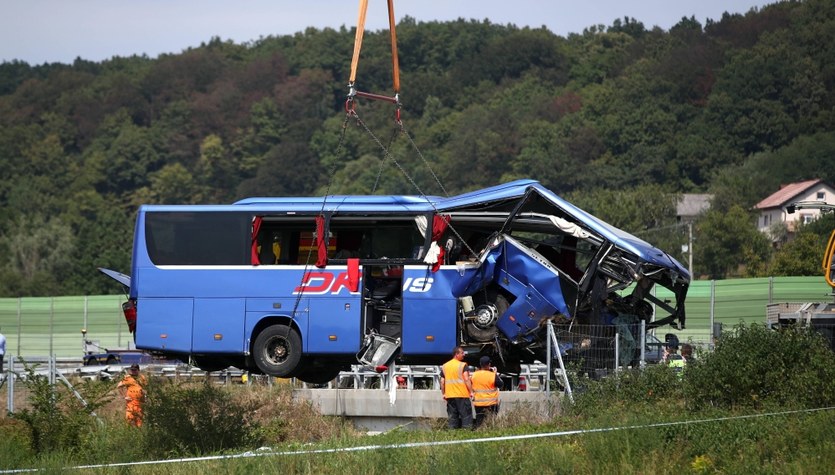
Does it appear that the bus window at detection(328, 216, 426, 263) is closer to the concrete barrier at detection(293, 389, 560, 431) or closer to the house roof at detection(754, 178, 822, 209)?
the concrete barrier at detection(293, 389, 560, 431)

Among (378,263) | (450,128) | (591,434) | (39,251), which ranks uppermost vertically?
(450,128)

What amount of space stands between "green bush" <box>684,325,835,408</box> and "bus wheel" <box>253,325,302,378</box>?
23.5ft

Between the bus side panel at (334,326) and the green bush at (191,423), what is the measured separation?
2453 mm

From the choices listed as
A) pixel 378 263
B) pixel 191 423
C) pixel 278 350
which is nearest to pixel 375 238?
pixel 378 263

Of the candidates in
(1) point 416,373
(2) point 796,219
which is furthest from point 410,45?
(1) point 416,373

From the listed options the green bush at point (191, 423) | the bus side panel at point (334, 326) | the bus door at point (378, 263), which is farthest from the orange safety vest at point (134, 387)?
the bus door at point (378, 263)

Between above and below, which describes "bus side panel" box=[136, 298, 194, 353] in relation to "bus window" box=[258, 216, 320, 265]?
below

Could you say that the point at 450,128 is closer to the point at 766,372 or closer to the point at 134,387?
the point at 134,387

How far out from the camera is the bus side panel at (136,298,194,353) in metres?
25.1

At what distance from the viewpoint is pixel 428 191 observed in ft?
392

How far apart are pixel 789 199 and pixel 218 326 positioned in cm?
7944

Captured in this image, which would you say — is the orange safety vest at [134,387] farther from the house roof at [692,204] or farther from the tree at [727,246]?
the house roof at [692,204]

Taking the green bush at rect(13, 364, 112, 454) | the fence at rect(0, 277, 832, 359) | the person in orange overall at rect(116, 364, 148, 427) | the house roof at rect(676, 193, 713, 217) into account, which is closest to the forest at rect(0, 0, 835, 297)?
the house roof at rect(676, 193, 713, 217)

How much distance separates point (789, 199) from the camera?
99.0m
